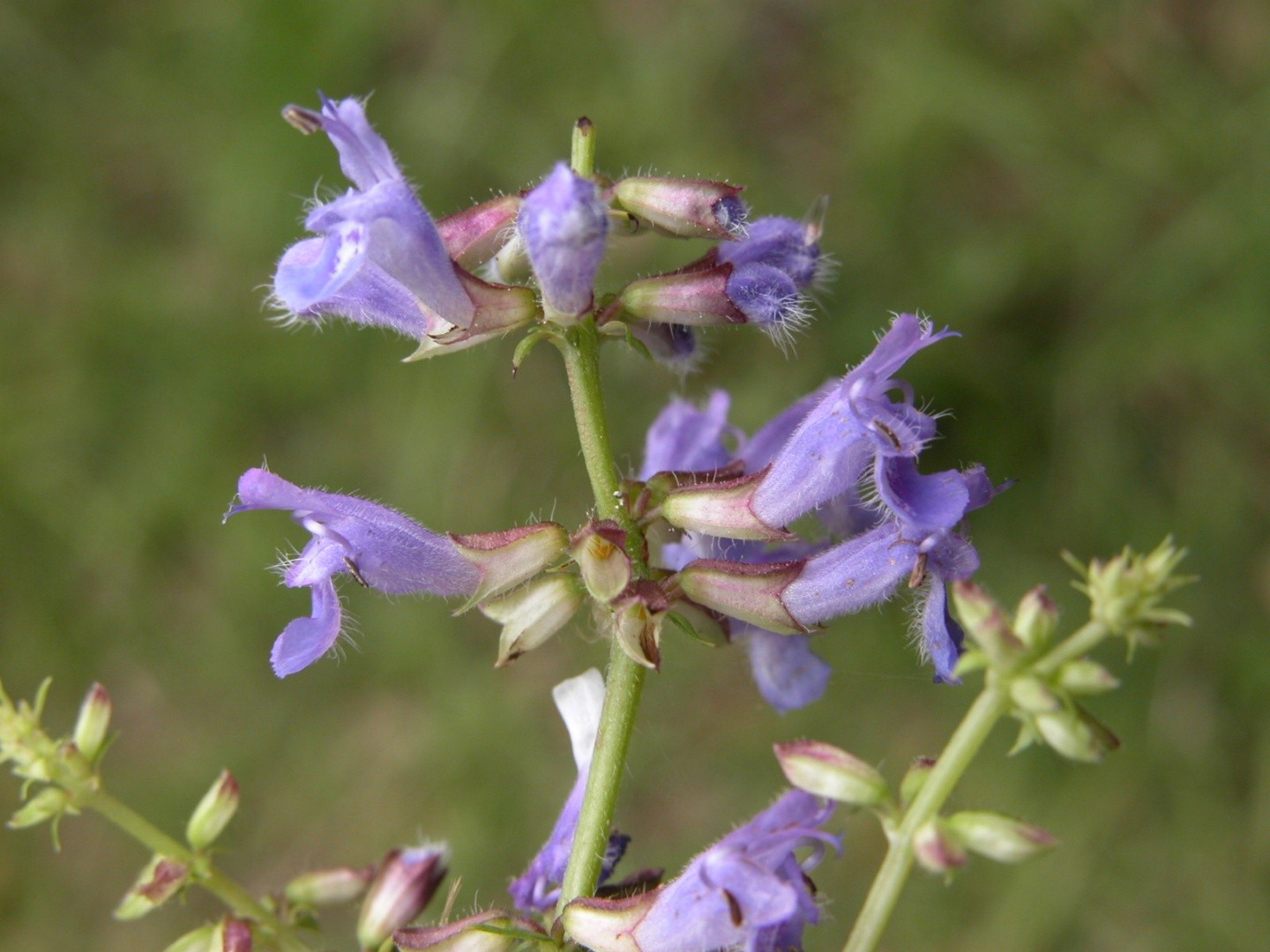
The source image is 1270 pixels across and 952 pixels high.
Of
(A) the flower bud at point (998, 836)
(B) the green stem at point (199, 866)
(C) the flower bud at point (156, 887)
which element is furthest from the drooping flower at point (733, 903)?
(C) the flower bud at point (156, 887)

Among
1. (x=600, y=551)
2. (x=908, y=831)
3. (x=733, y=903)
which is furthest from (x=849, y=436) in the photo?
(x=733, y=903)

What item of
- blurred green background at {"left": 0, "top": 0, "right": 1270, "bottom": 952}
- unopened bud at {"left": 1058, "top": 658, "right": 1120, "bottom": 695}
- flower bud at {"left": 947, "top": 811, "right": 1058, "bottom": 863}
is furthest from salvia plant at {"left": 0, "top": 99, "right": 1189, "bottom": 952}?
blurred green background at {"left": 0, "top": 0, "right": 1270, "bottom": 952}

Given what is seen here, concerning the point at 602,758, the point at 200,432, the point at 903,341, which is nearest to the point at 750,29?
the point at 200,432

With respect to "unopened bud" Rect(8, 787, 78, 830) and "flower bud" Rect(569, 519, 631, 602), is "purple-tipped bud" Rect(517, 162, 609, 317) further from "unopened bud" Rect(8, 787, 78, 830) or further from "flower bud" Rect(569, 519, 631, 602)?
"unopened bud" Rect(8, 787, 78, 830)

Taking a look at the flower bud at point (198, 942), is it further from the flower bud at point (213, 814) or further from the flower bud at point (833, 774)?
the flower bud at point (833, 774)

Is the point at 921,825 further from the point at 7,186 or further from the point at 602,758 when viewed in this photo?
the point at 7,186
